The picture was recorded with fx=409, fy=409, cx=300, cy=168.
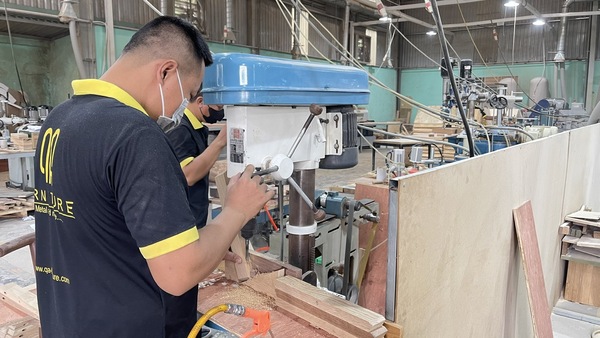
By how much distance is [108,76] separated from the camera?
0.71 meters

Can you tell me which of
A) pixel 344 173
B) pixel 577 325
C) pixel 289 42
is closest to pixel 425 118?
pixel 344 173

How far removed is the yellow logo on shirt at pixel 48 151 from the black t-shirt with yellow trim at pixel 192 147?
1.70 feet

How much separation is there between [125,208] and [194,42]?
0.35 meters

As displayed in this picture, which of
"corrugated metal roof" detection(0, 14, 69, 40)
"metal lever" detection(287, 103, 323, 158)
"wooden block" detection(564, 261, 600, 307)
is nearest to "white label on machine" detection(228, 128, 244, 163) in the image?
"metal lever" detection(287, 103, 323, 158)

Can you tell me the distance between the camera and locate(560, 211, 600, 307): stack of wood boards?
223cm

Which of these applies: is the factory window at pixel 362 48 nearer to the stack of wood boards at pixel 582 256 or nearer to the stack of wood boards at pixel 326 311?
the stack of wood boards at pixel 582 256

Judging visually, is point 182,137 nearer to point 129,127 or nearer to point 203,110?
point 203,110

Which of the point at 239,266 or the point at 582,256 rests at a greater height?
the point at 239,266

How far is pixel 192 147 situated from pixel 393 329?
0.80 meters

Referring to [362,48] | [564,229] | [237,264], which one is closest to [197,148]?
[237,264]

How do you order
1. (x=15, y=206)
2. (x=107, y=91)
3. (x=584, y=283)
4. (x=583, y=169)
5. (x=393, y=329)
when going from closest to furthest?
(x=107, y=91) < (x=393, y=329) < (x=584, y=283) < (x=583, y=169) < (x=15, y=206)

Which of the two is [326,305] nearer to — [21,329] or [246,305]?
[246,305]

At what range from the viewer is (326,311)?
2.64 feet

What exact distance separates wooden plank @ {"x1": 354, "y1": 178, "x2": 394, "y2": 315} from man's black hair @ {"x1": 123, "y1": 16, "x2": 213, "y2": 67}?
58cm
